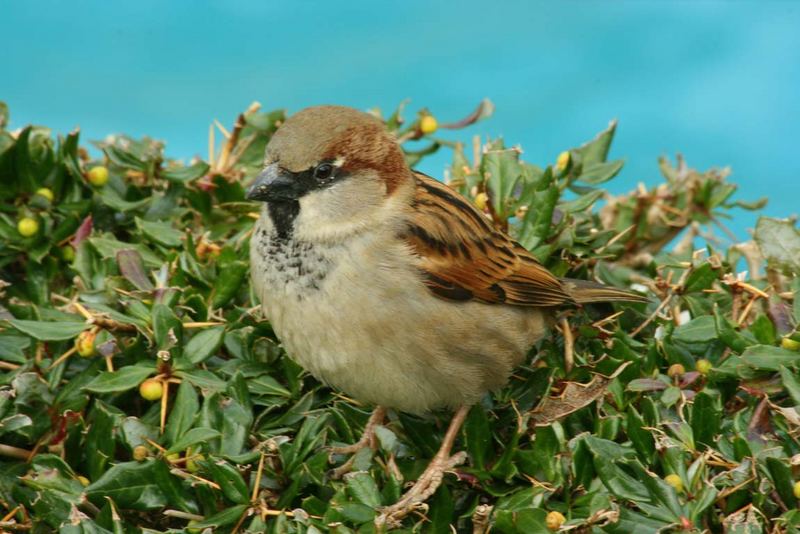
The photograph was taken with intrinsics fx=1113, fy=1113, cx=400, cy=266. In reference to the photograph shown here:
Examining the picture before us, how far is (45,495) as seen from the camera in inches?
102

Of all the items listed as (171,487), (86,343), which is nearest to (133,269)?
(86,343)

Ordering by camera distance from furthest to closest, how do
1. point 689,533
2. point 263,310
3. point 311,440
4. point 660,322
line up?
point 660,322 < point 263,310 < point 311,440 < point 689,533

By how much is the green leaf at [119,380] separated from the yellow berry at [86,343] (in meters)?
0.14

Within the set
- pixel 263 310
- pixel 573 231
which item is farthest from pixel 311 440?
pixel 573 231

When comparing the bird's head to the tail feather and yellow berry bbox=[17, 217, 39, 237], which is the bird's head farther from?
yellow berry bbox=[17, 217, 39, 237]

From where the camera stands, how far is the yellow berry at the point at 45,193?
135 inches

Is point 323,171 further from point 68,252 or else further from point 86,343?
point 68,252

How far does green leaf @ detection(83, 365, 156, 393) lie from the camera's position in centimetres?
274

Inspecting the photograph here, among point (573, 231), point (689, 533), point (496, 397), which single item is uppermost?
point (573, 231)

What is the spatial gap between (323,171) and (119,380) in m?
0.72

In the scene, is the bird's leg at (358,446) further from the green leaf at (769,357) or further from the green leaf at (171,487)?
the green leaf at (769,357)

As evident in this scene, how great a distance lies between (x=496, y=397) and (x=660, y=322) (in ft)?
1.75

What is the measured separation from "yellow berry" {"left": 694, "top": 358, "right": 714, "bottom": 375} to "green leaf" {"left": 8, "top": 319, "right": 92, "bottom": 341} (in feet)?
5.24

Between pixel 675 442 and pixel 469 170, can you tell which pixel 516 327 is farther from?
pixel 469 170
